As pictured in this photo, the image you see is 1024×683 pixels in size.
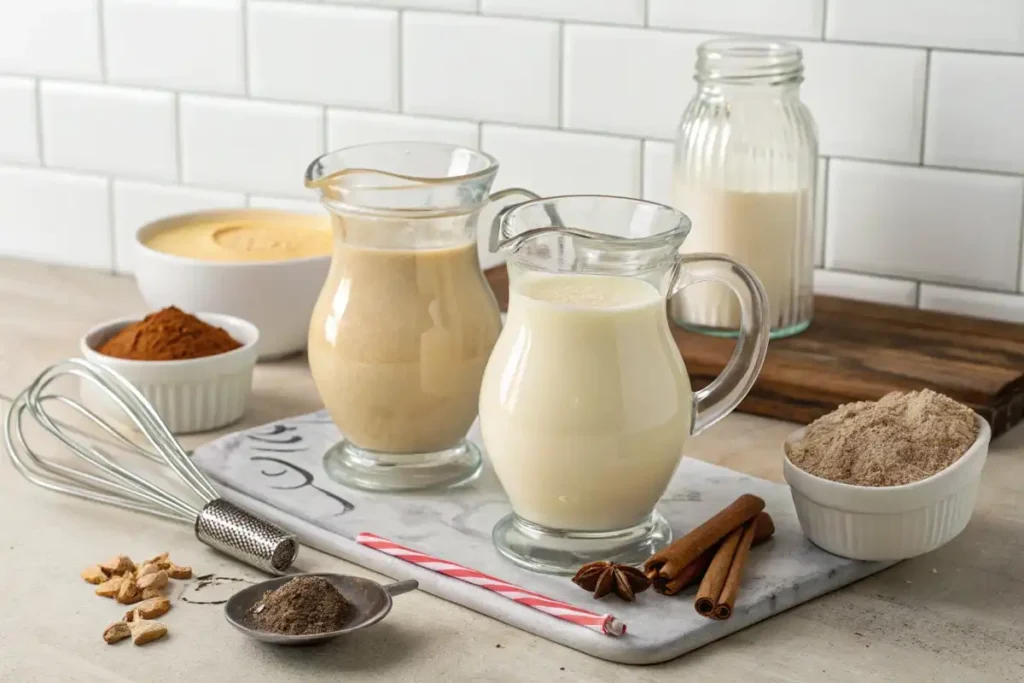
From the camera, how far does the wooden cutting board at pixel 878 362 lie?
113 centimetres

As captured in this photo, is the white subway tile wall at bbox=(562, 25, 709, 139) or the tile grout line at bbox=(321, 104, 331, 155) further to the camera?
the tile grout line at bbox=(321, 104, 331, 155)

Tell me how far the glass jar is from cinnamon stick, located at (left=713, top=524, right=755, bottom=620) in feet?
1.28

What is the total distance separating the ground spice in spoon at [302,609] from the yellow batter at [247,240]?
597 mm

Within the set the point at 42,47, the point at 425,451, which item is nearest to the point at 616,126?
the point at 425,451

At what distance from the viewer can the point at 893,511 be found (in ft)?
2.81

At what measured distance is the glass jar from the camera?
1229mm

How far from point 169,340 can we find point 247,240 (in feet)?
0.86

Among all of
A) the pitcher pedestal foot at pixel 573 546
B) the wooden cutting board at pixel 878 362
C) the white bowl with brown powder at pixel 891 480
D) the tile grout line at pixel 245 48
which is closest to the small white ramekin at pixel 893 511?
the white bowl with brown powder at pixel 891 480

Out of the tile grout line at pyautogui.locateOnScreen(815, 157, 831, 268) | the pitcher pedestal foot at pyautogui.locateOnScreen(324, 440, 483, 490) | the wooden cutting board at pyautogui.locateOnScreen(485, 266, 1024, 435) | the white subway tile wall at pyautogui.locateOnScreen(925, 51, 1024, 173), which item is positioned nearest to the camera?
the pitcher pedestal foot at pyautogui.locateOnScreen(324, 440, 483, 490)

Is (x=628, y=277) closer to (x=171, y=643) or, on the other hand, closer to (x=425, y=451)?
(x=425, y=451)

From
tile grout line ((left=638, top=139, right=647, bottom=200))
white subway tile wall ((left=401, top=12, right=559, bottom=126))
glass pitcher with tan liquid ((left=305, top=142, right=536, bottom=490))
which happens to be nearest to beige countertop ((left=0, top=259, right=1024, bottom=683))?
glass pitcher with tan liquid ((left=305, top=142, right=536, bottom=490))

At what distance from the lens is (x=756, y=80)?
1.23m

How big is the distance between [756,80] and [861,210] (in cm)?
19

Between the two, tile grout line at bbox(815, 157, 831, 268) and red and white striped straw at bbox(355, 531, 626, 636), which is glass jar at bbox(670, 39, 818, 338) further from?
red and white striped straw at bbox(355, 531, 626, 636)
